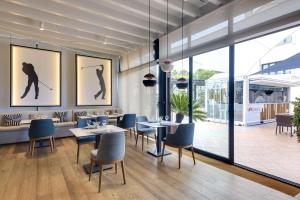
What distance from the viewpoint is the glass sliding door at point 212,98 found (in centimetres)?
418

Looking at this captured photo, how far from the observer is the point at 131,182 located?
3080 mm

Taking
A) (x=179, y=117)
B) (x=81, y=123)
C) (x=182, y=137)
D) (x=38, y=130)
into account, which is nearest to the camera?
(x=182, y=137)

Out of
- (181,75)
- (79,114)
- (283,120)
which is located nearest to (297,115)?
(181,75)

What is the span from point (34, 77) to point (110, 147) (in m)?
4.83

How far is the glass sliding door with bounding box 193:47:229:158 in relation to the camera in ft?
13.7

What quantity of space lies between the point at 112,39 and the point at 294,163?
575 centimetres

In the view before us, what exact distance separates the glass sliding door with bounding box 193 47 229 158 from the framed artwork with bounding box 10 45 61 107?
4.74 metres

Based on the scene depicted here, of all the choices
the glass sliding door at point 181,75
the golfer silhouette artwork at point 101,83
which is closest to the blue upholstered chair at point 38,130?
the golfer silhouette artwork at point 101,83

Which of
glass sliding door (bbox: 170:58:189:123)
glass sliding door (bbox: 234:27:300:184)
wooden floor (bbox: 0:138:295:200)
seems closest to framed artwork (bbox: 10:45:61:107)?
wooden floor (bbox: 0:138:295:200)

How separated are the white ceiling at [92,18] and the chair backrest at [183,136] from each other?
252 cm

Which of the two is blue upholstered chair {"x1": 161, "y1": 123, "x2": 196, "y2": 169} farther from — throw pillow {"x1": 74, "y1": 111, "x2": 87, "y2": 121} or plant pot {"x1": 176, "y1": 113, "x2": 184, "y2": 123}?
throw pillow {"x1": 74, "y1": 111, "x2": 87, "y2": 121}

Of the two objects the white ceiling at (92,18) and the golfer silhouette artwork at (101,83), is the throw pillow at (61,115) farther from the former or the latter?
the white ceiling at (92,18)

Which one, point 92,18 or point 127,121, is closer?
point 92,18

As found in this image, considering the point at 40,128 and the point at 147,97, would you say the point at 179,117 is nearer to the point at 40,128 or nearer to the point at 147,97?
the point at 147,97
